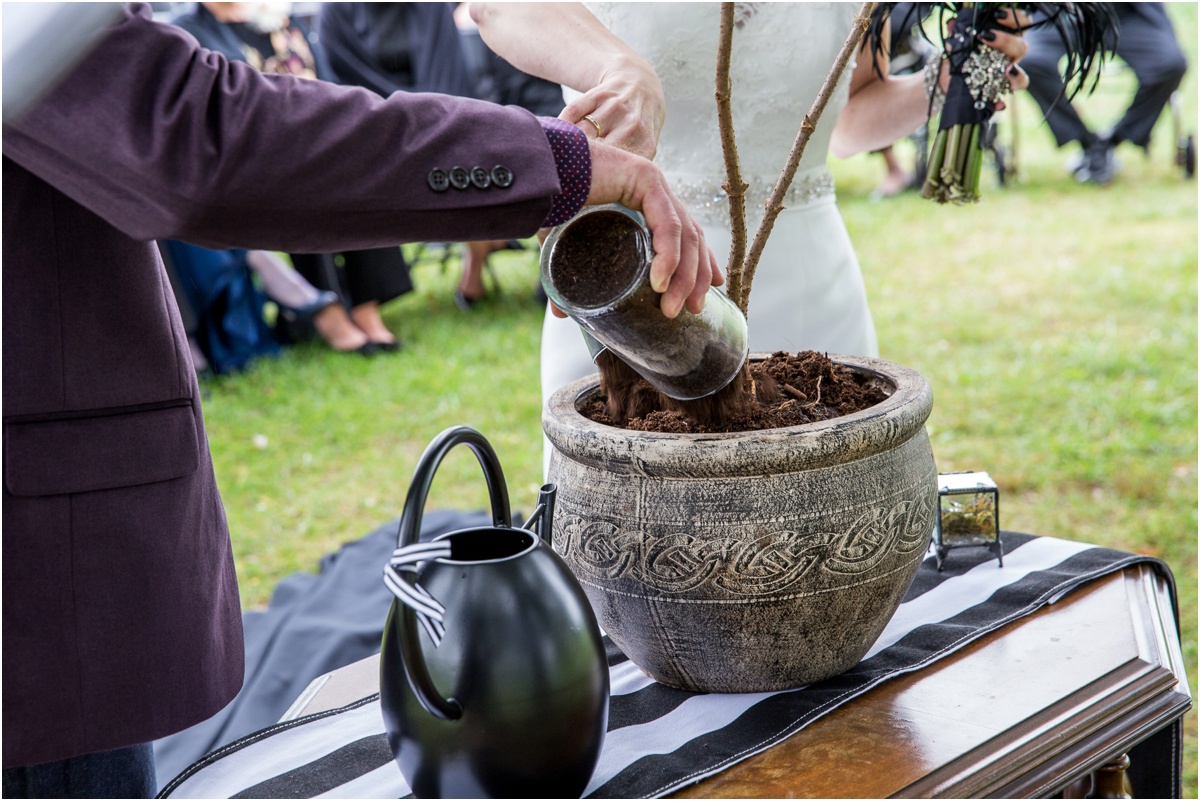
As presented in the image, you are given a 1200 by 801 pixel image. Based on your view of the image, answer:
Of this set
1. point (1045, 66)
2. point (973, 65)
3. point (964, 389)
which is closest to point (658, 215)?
point (973, 65)

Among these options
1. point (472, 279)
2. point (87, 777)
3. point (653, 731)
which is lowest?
point (472, 279)

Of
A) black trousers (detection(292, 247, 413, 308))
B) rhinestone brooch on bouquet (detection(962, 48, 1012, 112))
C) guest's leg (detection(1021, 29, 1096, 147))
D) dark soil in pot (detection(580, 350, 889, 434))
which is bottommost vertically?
black trousers (detection(292, 247, 413, 308))

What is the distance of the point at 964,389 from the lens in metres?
3.99

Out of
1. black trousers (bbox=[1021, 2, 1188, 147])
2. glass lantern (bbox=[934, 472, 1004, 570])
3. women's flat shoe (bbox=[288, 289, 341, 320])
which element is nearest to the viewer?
glass lantern (bbox=[934, 472, 1004, 570])

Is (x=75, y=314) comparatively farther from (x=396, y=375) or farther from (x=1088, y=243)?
(x=1088, y=243)

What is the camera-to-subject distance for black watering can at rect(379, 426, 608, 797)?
79cm

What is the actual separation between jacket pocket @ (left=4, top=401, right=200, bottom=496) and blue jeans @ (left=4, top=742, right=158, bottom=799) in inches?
10.7

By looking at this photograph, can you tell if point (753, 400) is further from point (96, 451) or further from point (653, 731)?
point (96, 451)

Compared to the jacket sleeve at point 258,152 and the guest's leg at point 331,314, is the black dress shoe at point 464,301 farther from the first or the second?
the jacket sleeve at point 258,152

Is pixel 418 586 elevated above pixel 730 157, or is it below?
below

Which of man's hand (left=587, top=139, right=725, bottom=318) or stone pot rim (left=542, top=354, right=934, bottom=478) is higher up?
man's hand (left=587, top=139, right=725, bottom=318)

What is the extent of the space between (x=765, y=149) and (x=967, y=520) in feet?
2.24

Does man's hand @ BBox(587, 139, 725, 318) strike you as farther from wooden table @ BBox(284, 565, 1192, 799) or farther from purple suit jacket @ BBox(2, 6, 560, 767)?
wooden table @ BBox(284, 565, 1192, 799)

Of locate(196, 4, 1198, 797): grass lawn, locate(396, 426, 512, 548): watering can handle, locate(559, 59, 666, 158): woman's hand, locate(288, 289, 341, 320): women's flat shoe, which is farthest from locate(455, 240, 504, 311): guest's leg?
locate(396, 426, 512, 548): watering can handle
